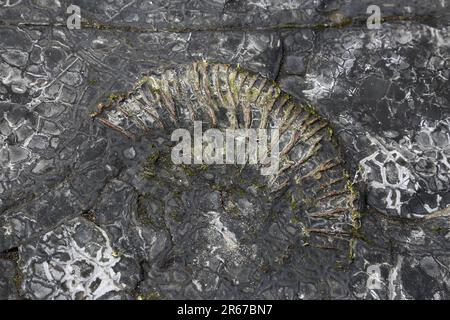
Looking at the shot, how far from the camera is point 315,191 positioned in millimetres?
2758

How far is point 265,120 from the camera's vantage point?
2809mm

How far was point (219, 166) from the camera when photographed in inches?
110

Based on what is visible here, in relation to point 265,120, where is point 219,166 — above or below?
below

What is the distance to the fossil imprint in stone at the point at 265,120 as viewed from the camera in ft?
9.01

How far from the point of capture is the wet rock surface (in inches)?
106

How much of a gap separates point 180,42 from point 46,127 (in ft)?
2.20

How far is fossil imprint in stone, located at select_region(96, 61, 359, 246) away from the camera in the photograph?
108 inches

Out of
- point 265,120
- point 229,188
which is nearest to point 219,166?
point 229,188

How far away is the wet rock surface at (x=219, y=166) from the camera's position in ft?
8.81

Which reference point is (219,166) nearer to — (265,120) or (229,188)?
(229,188)

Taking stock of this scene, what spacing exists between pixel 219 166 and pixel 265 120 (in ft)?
0.88
